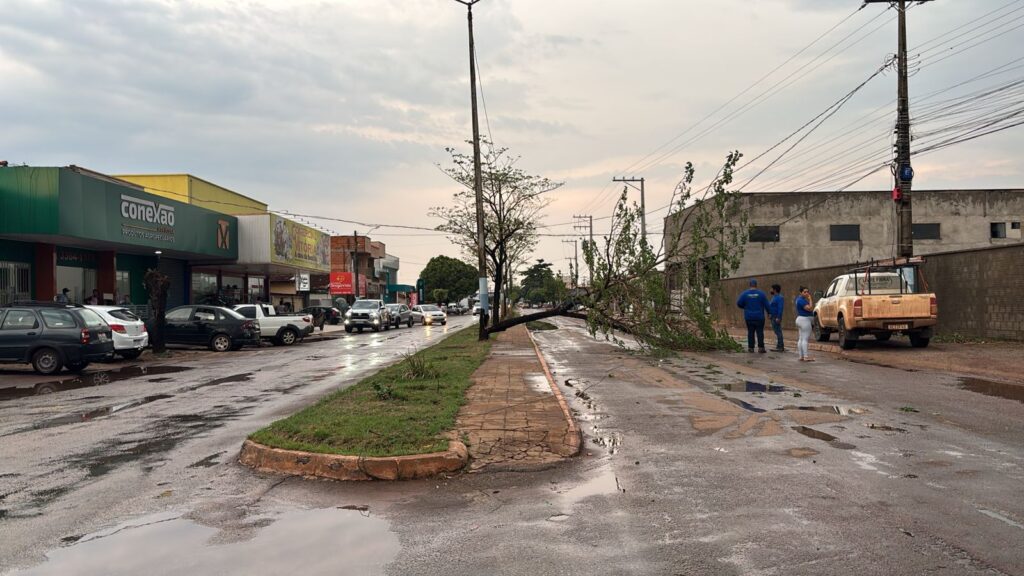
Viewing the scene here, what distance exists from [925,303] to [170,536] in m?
17.0

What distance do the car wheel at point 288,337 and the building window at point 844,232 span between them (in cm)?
3295

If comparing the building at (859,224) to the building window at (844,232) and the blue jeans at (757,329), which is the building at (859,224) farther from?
the blue jeans at (757,329)

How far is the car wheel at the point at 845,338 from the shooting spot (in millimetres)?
18016

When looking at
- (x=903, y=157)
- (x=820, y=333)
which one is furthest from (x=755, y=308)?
(x=903, y=157)

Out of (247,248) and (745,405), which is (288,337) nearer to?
(247,248)

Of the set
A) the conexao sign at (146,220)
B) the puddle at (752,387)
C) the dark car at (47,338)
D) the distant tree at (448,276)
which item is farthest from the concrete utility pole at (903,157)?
the distant tree at (448,276)

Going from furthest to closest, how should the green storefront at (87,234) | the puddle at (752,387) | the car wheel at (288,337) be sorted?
the car wheel at (288,337), the green storefront at (87,234), the puddle at (752,387)

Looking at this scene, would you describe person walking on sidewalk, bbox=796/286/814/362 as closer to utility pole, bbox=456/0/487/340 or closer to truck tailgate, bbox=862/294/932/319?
truck tailgate, bbox=862/294/932/319

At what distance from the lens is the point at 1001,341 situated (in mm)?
17438

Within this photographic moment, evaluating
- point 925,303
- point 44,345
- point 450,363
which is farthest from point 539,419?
point 44,345

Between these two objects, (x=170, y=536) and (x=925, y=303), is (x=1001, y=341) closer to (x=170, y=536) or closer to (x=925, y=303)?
(x=925, y=303)

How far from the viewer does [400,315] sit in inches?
1938

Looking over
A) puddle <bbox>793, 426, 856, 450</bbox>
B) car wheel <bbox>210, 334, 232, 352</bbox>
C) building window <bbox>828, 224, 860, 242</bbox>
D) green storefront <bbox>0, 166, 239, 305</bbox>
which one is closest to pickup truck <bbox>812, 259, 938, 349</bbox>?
puddle <bbox>793, 426, 856, 450</bbox>

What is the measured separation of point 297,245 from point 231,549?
42537mm
